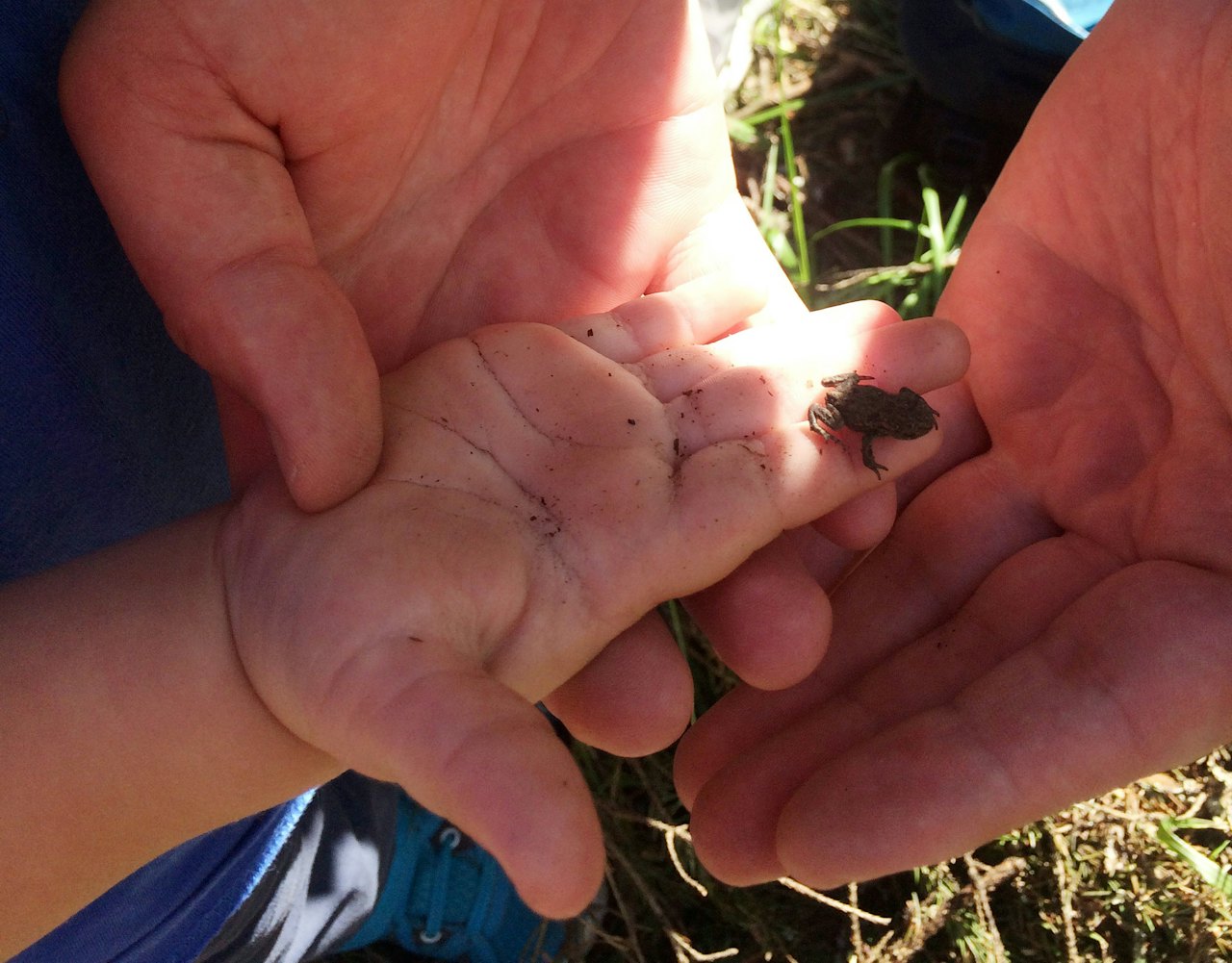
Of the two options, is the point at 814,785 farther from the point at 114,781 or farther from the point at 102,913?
the point at 102,913

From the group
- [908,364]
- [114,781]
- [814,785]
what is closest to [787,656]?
[814,785]

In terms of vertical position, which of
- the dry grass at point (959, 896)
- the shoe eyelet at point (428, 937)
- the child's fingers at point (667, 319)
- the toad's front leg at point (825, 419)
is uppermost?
the child's fingers at point (667, 319)

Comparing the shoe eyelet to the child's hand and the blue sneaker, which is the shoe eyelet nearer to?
the blue sneaker

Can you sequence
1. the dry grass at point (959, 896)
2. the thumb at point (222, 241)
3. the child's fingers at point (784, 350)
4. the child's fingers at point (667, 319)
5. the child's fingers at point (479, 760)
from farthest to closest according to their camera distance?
the dry grass at point (959, 896)
the child's fingers at point (667, 319)
the child's fingers at point (784, 350)
the thumb at point (222, 241)
the child's fingers at point (479, 760)

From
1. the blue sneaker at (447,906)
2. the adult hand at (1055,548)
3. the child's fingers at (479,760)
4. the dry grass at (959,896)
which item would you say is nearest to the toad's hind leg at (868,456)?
the adult hand at (1055,548)

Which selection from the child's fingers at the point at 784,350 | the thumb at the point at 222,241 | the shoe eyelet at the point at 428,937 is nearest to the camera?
the thumb at the point at 222,241

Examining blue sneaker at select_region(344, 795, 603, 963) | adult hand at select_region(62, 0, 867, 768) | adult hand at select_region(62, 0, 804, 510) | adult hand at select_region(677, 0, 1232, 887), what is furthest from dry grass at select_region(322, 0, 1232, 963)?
adult hand at select_region(62, 0, 804, 510)

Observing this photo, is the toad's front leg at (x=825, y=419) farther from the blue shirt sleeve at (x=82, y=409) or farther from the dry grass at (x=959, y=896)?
the blue shirt sleeve at (x=82, y=409)

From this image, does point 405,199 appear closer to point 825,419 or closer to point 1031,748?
point 825,419
